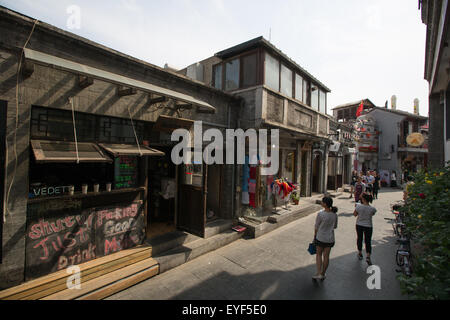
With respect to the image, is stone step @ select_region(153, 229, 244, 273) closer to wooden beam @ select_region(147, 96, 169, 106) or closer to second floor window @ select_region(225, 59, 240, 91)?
wooden beam @ select_region(147, 96, 169, 106)

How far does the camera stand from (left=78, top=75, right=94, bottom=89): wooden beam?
484 centimetres

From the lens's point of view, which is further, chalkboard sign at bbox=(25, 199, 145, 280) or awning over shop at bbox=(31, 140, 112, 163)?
chalkboard sign at bbox=(25, 199, 145, 280)

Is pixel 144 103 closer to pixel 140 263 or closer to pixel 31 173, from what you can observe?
pixel 31 173

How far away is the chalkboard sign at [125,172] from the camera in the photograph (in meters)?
5.82

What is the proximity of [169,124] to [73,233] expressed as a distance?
3.63 metres

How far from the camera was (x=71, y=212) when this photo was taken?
4.90 metres

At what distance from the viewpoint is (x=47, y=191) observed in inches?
183

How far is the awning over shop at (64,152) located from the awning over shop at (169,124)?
175 cm

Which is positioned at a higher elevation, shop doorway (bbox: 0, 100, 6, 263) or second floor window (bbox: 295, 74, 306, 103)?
second floor window (bbox: 295, 74, 306, 103)

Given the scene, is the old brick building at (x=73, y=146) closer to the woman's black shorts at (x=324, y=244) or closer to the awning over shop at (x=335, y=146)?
the woman's black shorts at (x=324, y=244)

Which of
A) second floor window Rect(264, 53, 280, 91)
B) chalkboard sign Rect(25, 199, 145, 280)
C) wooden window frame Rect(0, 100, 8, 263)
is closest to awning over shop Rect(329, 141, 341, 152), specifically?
second floor window Rect(264, 53, 280, 91)

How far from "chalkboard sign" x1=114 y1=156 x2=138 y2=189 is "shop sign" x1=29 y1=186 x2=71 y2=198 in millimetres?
1147

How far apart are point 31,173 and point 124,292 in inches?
128

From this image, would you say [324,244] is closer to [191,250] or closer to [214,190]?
[191,250]
